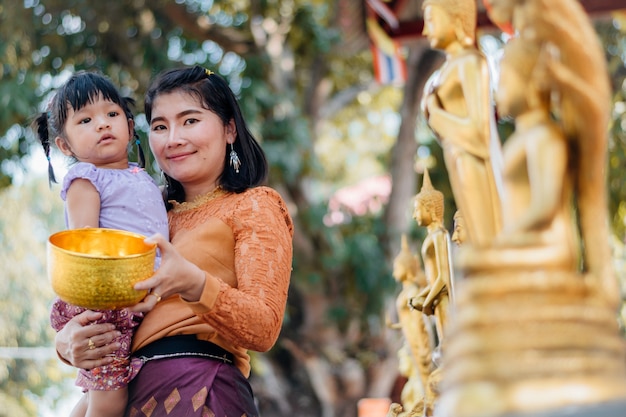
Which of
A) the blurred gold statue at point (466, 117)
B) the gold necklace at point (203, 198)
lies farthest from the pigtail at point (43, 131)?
the blurred gold statue at point (466, 117)

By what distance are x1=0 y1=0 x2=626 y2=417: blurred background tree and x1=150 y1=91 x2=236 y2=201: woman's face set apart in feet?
16.2

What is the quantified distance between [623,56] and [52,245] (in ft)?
24.3

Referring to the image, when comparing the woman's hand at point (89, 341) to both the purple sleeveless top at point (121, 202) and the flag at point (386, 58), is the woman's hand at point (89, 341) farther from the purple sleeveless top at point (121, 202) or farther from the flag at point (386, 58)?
the flag at point (386, 58)

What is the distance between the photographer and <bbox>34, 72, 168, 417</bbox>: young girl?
7.02 ft

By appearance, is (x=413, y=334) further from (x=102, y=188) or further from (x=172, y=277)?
(x=172, y=277)

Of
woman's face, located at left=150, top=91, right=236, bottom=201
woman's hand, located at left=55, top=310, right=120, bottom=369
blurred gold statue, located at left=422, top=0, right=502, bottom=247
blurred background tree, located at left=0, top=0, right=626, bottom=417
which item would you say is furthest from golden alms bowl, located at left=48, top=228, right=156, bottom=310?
blurred background tree, located at left=0, top=0, right=626, bottom=417

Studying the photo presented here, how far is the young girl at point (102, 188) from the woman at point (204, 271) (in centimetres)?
4

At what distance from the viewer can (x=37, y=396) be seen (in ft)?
58.9

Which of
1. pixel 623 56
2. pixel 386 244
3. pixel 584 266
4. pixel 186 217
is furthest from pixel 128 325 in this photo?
pixel 623 56

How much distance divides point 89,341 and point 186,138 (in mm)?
535

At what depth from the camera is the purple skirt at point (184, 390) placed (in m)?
2.11

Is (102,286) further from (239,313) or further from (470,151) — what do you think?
(470,151)

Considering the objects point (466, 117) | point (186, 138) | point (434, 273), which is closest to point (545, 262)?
point (466, 117)

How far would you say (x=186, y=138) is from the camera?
231 cm
